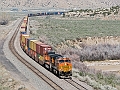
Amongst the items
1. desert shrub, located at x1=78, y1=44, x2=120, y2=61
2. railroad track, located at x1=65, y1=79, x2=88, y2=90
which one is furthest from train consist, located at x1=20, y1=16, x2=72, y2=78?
desert shrub, located at x1=78, y1=44, x2=120, y2=61

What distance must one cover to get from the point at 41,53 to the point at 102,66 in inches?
531

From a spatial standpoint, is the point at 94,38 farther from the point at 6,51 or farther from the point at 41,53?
the point at 41,53

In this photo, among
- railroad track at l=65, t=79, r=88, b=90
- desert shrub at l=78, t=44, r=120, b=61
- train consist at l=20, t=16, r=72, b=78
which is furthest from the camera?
desert shrub at l=78, t=44, r=120, b=61

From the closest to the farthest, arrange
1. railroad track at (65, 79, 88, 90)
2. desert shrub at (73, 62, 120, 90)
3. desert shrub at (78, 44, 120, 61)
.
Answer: railroad track at (65, 79, 88, 90), desert shrub at (73, 62, 120, 90), desert shrub at (78, 44, 120, 61)

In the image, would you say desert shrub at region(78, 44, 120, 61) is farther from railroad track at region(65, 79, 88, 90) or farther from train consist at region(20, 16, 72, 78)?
railroad track at region(65, 79, 88, 90)

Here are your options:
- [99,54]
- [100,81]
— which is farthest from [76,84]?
[99,54]

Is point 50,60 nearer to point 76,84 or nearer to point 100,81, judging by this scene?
point 76,84

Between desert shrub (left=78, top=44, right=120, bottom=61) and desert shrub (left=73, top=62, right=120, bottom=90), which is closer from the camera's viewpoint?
desert shrub (left=73, top=62, right=120, bottom=90)

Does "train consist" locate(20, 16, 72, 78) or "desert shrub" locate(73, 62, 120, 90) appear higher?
"train consist" locate(20, 16, 72, 78)

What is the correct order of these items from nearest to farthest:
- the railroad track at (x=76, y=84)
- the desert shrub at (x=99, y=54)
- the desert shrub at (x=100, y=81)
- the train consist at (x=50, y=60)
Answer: the railroad track at (x=76, y=84), the desert shrub at (x=100, y=81), the train consist at (x=50, y=60), the desert shrub at (x=99, y=54)

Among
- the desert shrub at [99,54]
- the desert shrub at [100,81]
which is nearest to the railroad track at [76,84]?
the desert shrub at [100,81]

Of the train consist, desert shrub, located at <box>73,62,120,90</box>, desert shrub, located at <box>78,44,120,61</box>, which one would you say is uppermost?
the train consist

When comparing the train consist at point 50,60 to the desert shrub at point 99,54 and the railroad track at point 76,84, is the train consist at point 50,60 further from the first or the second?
the desert shrub at point 99,54

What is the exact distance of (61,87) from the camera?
1181 inches
